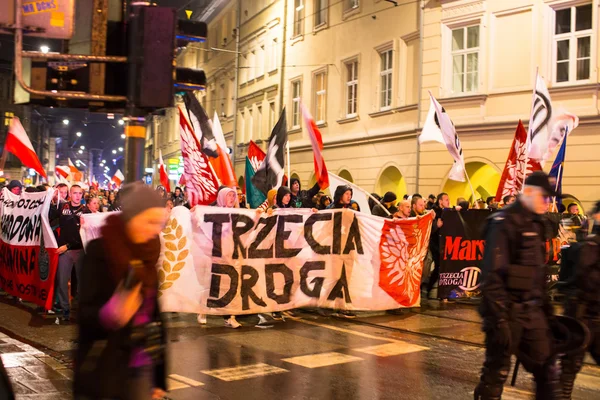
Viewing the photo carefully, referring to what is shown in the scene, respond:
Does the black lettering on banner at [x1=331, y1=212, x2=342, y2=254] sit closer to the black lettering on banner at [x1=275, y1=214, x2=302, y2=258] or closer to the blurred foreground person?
the black lettering on banner at [x1=275, y1=214, x2=302, y2=258]

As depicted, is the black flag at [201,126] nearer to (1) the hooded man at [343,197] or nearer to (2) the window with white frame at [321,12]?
(1) the hooded man at [343,197]

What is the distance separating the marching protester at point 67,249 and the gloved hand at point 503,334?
7.08m

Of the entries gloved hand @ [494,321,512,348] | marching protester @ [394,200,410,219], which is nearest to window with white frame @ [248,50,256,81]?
marching protester @ [394,200,410,219]

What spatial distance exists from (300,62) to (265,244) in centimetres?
2344

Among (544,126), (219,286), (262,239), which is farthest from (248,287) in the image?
(544,126)

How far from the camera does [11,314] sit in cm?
1118

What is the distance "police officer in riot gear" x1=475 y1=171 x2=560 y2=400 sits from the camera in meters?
5.25

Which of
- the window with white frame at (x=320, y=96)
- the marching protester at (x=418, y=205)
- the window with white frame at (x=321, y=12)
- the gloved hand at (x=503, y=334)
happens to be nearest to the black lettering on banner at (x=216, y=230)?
the marching protester at (x=418, y=205)

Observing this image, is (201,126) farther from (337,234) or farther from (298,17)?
(298,17)

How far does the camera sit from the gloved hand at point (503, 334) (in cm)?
515

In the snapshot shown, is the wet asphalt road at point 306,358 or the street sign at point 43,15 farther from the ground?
the street sign at point 43,15

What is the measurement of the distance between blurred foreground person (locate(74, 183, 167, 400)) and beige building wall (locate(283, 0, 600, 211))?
40.6ft

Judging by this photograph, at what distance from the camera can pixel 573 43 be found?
65.5ft

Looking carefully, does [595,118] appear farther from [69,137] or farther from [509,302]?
[69,137]
